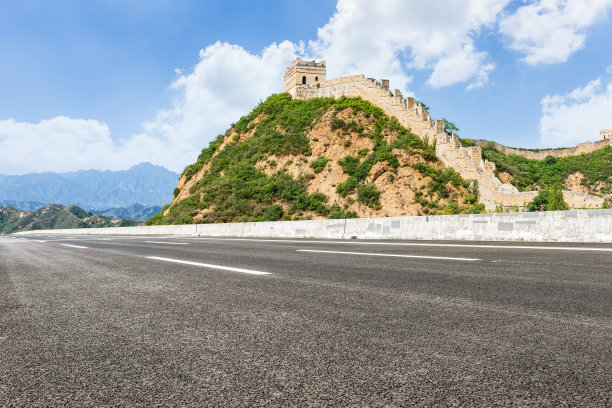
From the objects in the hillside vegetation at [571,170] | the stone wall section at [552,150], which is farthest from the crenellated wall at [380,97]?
the stone wall section at [552,150]

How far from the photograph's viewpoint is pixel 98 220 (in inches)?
6250

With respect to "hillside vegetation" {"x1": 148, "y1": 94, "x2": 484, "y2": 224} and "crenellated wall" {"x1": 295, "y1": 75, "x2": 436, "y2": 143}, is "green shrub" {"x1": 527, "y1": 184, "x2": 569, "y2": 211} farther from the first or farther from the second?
"crenellated wall" {"x1": 295, "y1": 75, "x2": 436, "y2": 143}

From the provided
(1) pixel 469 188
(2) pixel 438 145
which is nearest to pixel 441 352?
(1) pixel 469 188

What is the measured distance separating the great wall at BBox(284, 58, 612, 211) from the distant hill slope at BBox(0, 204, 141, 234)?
91.0 metres

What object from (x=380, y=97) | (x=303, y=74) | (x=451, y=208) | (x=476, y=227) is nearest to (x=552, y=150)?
(x=380, y=97)

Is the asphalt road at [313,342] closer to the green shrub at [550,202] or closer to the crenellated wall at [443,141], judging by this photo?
the green shrub at [550,202]

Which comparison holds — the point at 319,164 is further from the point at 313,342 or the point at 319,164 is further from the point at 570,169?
the point at 313,342

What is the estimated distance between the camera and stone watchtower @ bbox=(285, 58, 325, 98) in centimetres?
8112

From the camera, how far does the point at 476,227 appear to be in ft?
44.5

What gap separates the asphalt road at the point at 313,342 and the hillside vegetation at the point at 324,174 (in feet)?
136

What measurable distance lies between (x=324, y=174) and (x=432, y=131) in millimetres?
15712

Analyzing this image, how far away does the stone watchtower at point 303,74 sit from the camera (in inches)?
3194

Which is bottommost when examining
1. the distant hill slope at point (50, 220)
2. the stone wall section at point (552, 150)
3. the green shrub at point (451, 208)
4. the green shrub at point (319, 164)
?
the distant hill slope at point (50, 220)

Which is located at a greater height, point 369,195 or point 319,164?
point 319,164
